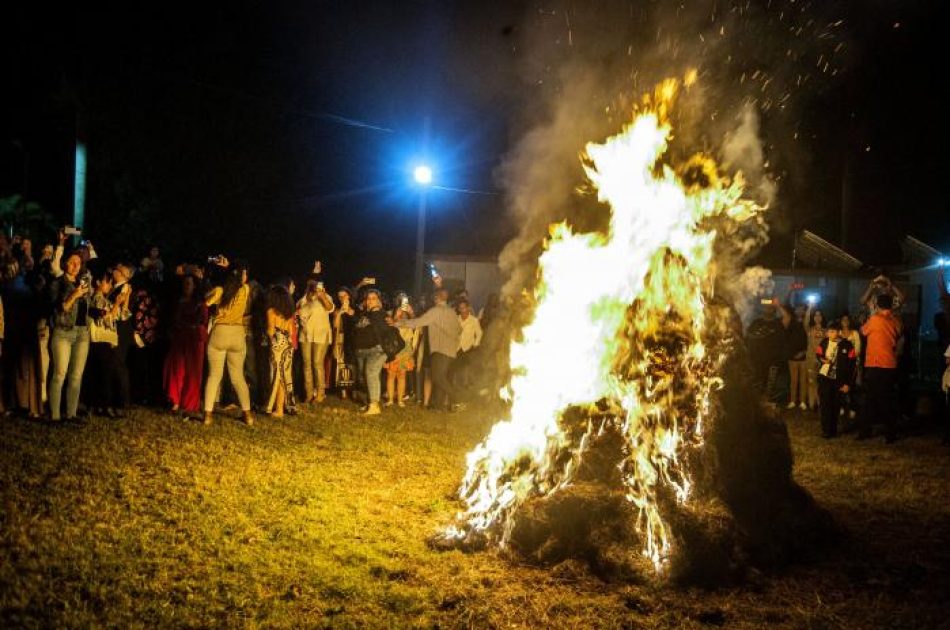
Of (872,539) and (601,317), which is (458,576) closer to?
(601,317)

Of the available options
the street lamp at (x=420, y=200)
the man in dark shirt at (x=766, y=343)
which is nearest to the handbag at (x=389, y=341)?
the street lamp at (x=420, y=200)

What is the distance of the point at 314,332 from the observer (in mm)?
12367

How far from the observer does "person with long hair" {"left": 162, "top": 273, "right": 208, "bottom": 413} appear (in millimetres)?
10633

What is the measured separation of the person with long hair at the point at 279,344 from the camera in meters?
10.9

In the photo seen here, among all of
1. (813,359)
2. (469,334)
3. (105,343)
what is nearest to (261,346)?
(105,343)

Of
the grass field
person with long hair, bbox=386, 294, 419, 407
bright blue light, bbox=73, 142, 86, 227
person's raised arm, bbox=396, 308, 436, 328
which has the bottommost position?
the grass field

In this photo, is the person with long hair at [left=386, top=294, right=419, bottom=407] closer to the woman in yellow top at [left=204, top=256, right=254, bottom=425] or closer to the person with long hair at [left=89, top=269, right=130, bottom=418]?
the woman in yellow top at [left=204, top=256, right=254, bottom=425]

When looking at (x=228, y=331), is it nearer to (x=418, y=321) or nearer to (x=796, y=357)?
(x=418, y=321)

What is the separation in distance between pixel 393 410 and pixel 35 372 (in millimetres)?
5490

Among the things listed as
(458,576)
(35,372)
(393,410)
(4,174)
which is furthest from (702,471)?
(4,174)

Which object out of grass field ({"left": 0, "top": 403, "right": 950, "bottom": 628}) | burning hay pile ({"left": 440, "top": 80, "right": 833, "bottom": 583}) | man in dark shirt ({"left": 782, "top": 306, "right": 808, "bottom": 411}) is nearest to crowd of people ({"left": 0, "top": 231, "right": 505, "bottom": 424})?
grass field ({"left": 0, "top": 403, "right": 950, "bottom": 628})

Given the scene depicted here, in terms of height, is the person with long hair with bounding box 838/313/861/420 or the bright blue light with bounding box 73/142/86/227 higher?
the bright blue light with bounding box 73/142/86/227

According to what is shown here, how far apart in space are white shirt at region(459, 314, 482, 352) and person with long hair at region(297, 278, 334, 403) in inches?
97.0

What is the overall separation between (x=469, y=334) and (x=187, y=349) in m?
5.04
